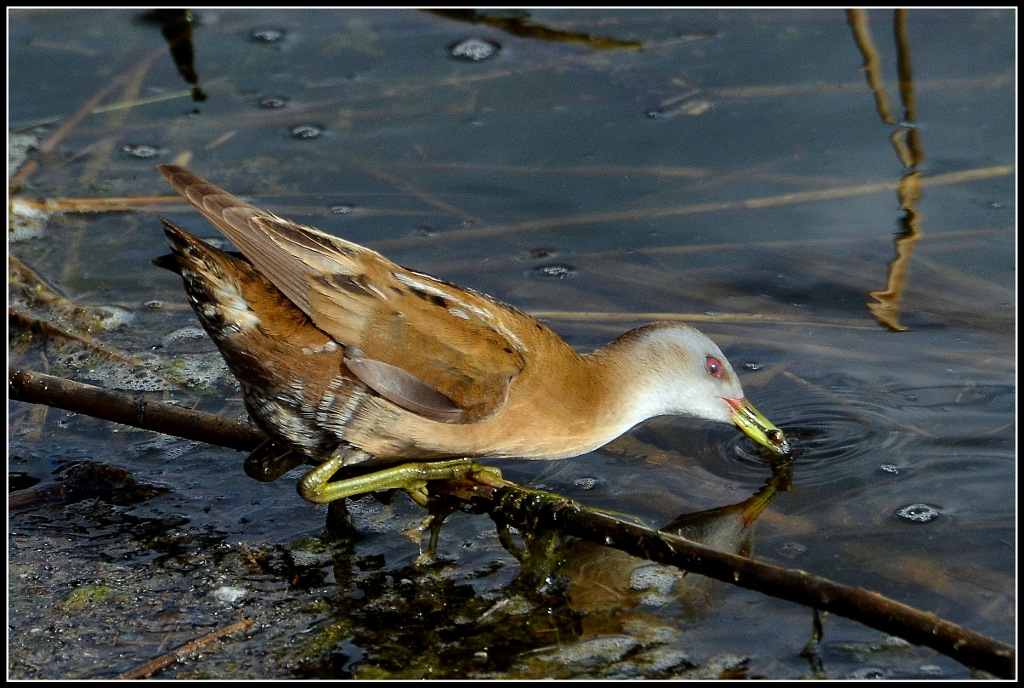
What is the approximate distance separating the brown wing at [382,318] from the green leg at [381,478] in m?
0.24

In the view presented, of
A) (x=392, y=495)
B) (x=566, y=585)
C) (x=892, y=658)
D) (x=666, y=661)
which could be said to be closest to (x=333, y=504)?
(x=392, y=495)

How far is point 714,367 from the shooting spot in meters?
4.61

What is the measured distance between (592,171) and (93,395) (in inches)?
132

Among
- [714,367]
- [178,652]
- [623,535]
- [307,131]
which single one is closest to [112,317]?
[307,131]

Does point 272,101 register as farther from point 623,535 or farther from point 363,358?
point 623,535

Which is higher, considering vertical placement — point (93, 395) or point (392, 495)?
point (93, 395)

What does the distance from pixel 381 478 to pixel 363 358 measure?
46 centimetres

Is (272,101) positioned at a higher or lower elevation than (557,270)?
higher

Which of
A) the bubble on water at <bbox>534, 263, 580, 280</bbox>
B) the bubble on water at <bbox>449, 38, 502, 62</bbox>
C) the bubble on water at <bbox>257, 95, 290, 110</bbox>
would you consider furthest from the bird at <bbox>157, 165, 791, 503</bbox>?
the bubble on water at <bbox>449, 38, 502, 62</bbox>

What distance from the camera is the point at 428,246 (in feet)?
20.5

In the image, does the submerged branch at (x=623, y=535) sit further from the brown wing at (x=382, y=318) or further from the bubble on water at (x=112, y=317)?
the bubble on water at (x=112, y=317)

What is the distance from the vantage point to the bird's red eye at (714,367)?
4.60 metres

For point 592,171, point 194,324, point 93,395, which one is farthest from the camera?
point 592,171

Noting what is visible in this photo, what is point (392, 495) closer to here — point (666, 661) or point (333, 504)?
point (333, 504)
